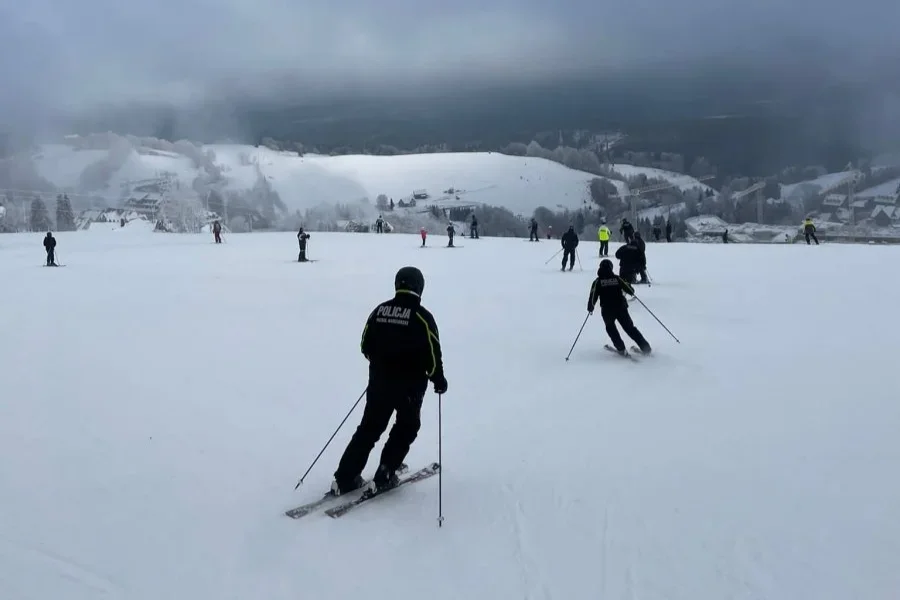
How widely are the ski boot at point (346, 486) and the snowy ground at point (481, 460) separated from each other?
0.32 meters

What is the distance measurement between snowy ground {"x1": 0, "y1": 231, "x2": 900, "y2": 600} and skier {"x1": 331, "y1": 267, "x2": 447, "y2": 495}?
14.9 inches

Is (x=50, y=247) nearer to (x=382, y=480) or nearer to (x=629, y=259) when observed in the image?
(x=629, y=259)

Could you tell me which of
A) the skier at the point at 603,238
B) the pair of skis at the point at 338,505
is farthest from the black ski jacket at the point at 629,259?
the pair of skis at the point at 338,505

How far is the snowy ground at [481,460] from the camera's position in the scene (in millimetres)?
4520

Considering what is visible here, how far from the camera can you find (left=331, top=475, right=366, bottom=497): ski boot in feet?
18.5

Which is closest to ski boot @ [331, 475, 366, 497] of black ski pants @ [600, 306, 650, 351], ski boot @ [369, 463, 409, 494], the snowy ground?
ski boot @ [369, 463, 409, 494]

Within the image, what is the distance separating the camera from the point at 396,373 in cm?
548

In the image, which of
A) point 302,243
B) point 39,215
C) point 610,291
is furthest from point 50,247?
point 39,215

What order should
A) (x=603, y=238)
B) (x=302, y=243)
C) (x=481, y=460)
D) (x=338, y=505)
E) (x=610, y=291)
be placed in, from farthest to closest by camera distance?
(x=302, y=243) → (x=603, y=238) → (x=610, y=291) → (x=481, y=460) → (x=338, y=505)

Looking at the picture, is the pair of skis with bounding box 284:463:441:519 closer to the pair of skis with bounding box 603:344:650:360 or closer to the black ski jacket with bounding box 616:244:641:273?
the pair of skis with bounding box 603:344:650:360

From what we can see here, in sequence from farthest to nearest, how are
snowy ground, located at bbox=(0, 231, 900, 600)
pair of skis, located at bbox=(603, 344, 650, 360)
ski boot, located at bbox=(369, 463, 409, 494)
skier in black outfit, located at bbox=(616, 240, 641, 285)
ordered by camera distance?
1. skier in black outfit, located at bbox=(616, 240, 641, 285)
2. pair of skis, located at bbox=(603, 344, 650, 360)
3. ski boot, located at bbox=(369, 463, 409, 494)
4. snowy ground, located at bbox=(0, 231, 900, 600)

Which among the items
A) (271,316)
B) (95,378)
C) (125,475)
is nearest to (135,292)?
(271,316)

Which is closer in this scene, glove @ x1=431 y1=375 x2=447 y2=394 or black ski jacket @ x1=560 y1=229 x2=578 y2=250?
glove @ x1=431 y1=375 x2=447 y2=394

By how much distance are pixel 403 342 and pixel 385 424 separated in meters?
0.73
